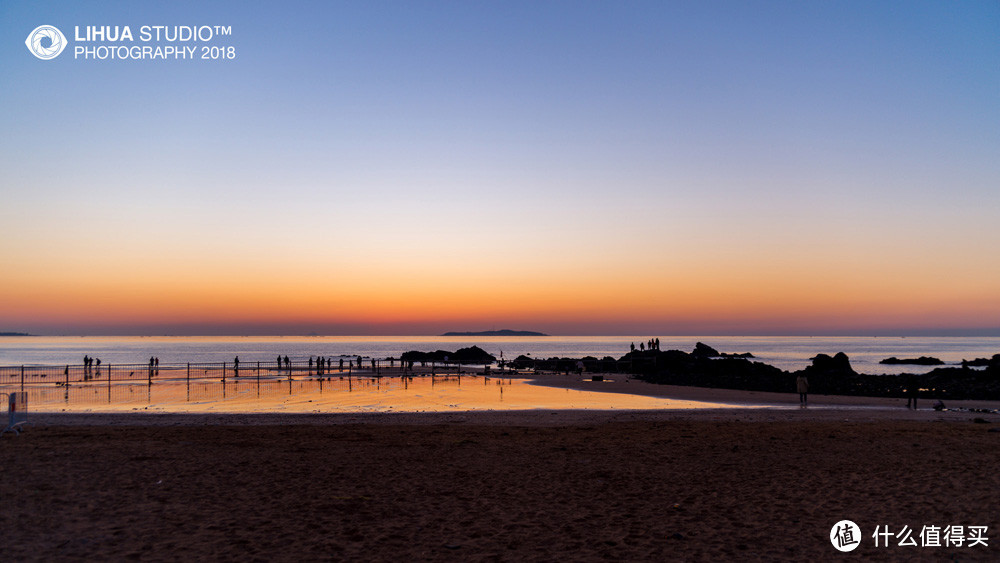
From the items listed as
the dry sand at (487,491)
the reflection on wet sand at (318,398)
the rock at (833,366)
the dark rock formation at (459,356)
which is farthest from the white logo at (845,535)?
the dark rock formation at (459,356)

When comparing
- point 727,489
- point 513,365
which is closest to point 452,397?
point 727,489

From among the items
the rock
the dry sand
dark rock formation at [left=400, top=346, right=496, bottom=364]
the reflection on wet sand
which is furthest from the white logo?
dark rock formation at [left=400, top=346, right=496, bottom=364]

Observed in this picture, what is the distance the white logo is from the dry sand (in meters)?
0.12

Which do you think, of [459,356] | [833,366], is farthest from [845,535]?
[459,356]

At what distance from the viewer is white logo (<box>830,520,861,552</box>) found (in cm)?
825

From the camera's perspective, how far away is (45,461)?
13.3 m

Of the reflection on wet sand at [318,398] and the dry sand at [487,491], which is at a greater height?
the dry sand at [487,491]

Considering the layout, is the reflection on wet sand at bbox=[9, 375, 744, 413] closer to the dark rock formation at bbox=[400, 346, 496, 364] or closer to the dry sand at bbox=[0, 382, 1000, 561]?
the dry sand at bbox=[0, 382, 1000, 561]

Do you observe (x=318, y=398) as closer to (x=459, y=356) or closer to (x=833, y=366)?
(x=833, y=366)

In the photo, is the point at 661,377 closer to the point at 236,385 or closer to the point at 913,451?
the point at 236,385

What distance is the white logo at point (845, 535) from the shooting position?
825 centimetres

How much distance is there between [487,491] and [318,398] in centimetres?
2543

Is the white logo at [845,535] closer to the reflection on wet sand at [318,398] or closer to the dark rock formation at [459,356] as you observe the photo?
the reflection on wet sand at [318,398]

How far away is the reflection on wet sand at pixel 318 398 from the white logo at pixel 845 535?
65.8ft
